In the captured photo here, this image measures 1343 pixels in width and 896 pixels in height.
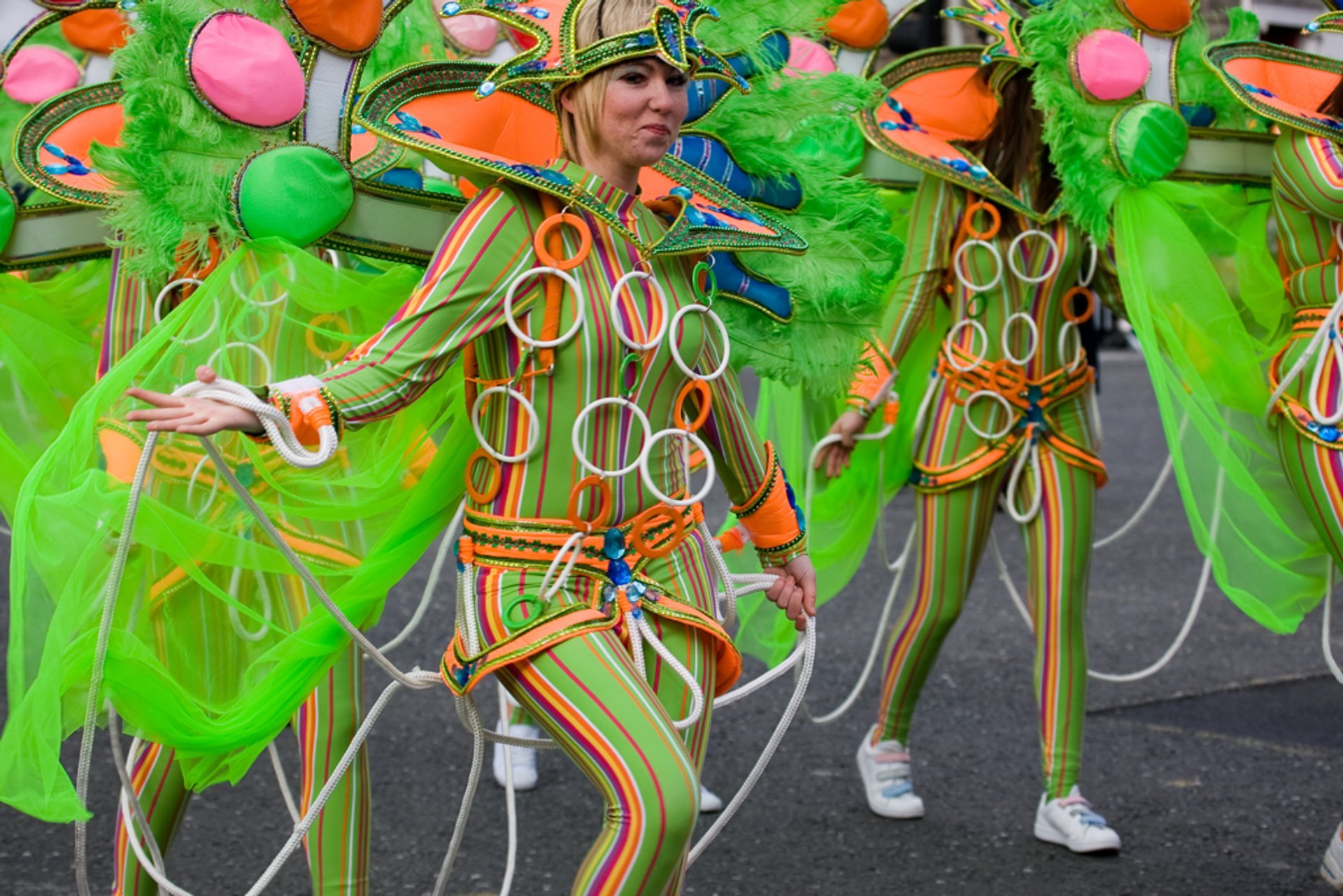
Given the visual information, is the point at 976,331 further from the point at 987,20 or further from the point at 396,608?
the point at 396,608

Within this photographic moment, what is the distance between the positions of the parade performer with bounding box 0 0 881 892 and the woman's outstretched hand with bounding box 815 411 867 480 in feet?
4.20

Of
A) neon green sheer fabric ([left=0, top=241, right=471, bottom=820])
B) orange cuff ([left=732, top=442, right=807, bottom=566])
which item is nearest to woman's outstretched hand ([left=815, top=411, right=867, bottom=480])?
orange cuff ([left=732, top=442, right=807, bottom=566])

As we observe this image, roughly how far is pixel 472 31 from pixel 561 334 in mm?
1636

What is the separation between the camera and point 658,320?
247 centimetres

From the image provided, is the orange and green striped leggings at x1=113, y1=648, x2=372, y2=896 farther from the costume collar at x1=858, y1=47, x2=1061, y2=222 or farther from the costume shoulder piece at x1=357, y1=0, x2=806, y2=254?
the costume collar at x1=858, y1=47, x2=1061, y2=222

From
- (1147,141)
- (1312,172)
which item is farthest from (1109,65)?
(1312,172)

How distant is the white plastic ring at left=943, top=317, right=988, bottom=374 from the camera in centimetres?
396

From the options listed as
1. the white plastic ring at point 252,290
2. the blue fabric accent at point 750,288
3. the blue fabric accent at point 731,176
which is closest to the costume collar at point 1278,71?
the blue fabric accent at point 731,176

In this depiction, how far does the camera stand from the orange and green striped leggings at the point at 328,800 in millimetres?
3037

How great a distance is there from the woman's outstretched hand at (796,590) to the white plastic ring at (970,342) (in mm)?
1297

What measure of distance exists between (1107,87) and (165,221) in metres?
2.10

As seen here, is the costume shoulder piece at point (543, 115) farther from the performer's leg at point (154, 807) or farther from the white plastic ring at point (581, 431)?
the performer's leg at point (154, 807)

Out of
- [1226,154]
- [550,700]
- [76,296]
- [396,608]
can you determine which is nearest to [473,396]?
[550,700]

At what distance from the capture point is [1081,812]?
12.6 ft
